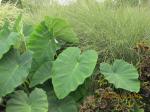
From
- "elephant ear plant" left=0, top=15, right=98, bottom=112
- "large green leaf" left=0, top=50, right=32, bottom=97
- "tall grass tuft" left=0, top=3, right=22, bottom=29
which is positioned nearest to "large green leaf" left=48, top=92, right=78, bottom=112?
"elephant ear plant" left=0, top=15, right=98, bottom=112

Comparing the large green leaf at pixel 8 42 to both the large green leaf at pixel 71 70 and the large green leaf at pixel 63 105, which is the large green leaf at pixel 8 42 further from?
the large green leaf at pixel 63 105

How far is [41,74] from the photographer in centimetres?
503

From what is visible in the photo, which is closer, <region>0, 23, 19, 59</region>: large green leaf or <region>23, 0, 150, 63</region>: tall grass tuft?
<region>0, 23, 19, 59</region>: large green leaf

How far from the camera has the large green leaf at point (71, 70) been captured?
15.2ft

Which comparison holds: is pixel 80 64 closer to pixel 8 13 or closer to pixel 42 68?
pixel 42 68

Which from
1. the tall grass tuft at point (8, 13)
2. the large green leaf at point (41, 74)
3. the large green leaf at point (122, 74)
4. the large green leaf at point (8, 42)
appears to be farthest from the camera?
the tall grass tuft at point (8, 13)

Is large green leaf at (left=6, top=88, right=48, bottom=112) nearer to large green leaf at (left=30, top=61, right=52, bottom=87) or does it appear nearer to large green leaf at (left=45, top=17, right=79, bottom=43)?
large green leaf at (left=30, top=61, right=52, bottom=87)

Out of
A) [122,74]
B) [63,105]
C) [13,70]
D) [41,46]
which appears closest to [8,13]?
[41,46]

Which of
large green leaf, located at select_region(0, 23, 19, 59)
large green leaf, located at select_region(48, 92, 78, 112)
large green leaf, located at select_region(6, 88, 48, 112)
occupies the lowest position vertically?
large green leaf, located at select_region(48, 92, 78, 112)

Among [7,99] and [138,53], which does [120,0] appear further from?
[7,99]

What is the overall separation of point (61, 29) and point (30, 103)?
994 millimetres

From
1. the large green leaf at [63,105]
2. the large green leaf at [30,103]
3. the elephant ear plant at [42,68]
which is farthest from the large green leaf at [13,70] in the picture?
the large green leaf at [63,105]

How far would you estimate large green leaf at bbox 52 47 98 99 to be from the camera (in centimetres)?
462

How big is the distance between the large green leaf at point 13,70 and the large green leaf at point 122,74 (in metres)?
0.82
